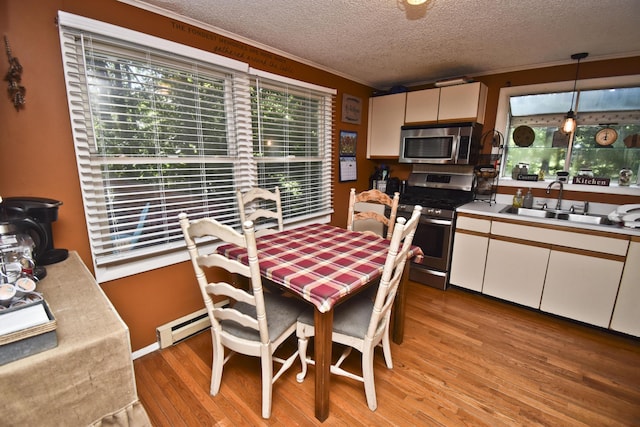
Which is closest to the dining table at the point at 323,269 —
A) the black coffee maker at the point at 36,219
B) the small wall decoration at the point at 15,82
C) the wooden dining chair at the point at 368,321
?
the wooden dining chair at the point at 368,321

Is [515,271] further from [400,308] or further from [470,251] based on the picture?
[400,308]

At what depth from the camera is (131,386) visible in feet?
2.99

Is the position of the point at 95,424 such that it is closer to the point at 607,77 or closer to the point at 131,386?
the point at 131,386

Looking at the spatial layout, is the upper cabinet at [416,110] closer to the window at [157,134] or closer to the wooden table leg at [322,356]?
the window at [157,134]

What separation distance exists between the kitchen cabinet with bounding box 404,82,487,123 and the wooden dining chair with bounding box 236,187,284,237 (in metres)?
1.94

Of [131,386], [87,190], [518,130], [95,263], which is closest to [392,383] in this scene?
[131,386]

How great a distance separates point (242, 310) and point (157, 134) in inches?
49.9

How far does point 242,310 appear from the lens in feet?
5.44

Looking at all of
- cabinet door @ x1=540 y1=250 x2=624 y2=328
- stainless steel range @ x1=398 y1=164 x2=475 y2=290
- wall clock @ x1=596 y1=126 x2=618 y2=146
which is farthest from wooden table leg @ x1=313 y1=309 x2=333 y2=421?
wall clock @ x1=596 y1=126 x2=618 y2=146

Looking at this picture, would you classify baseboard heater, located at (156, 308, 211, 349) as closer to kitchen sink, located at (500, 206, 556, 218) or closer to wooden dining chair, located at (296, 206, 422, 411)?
wooden dining chair, located at (296, 206, 422, 411)

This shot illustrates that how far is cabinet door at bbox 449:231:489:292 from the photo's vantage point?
276cm

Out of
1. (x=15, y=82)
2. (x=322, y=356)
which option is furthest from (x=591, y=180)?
(x=15, y=82)

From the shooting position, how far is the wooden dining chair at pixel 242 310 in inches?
48.4

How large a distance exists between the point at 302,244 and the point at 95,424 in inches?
50.7
